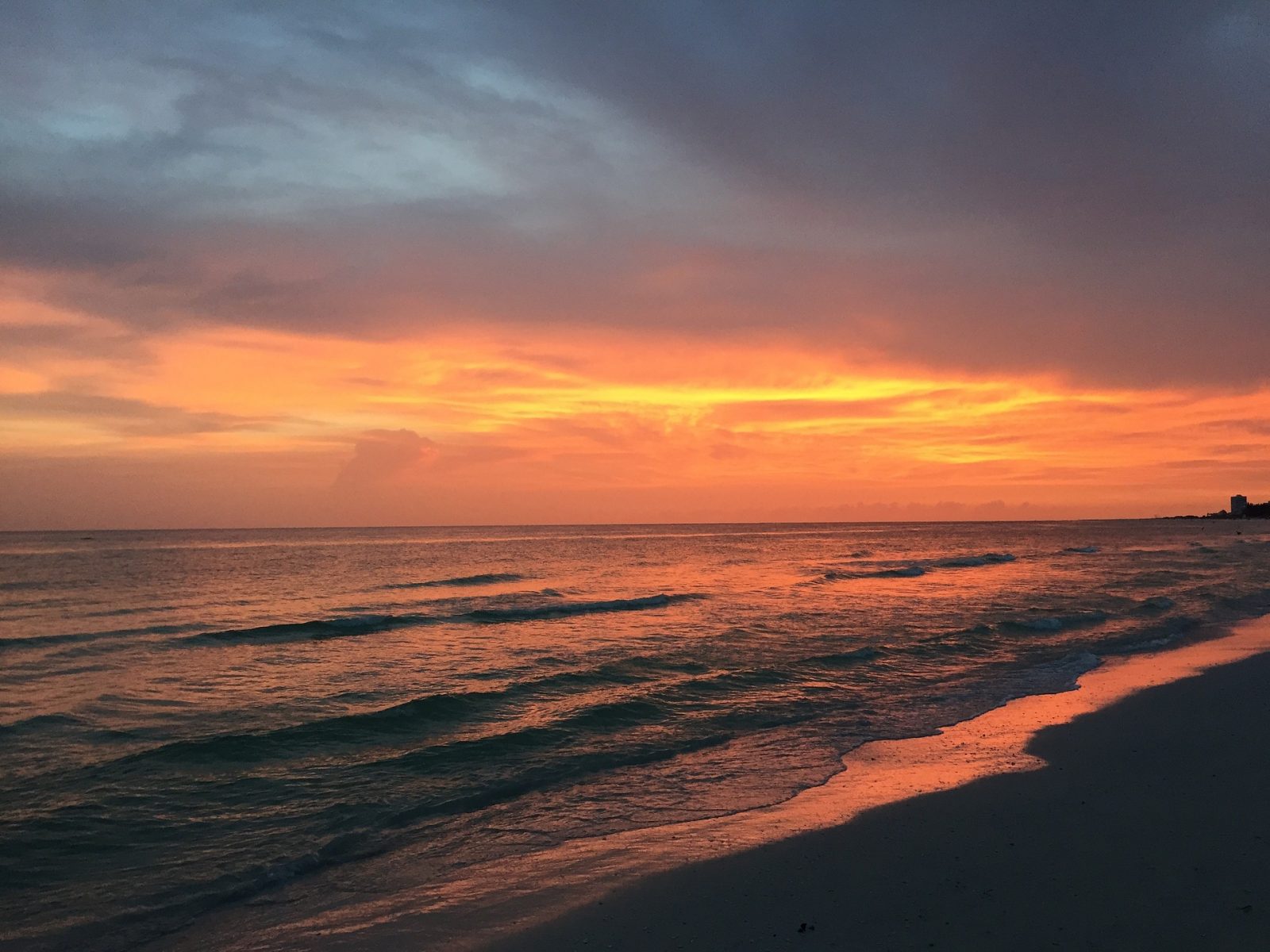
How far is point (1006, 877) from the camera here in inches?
302

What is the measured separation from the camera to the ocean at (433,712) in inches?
369

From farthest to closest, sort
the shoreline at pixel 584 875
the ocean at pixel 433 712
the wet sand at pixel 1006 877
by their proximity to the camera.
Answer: the ocean at pixel 433 712, the shoreline at pixel 584 875, the wet sand at pixel 1006 877

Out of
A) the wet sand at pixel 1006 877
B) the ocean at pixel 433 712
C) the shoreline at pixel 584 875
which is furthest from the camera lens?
the ocean at pixel 433 712

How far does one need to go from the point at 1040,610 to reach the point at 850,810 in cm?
2611

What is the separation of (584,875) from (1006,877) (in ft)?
13.7

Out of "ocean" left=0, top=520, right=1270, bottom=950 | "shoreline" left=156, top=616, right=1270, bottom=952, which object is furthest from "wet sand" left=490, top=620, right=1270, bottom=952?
"ocean" left=0, top=520, right=1270, bottom=950

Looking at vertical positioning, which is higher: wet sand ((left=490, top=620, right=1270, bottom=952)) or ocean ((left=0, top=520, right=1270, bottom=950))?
wet sand ((left=490, top=620, right=1270, bottom=952))

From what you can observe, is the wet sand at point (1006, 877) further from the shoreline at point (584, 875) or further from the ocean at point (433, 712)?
the ocean at point (433, 712)

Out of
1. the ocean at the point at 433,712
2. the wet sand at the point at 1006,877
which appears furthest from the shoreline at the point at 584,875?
the ocean at the point at 433,712

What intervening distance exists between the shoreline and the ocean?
1.35 feet

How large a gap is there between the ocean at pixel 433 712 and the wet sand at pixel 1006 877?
2003 millimetres

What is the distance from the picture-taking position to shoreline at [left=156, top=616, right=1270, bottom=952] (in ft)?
23.4

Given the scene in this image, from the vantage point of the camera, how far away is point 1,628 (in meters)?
28.9

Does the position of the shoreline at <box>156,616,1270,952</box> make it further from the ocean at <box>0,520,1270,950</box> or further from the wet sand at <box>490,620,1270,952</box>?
the ocean at <box>0,520,1270,950</box>
